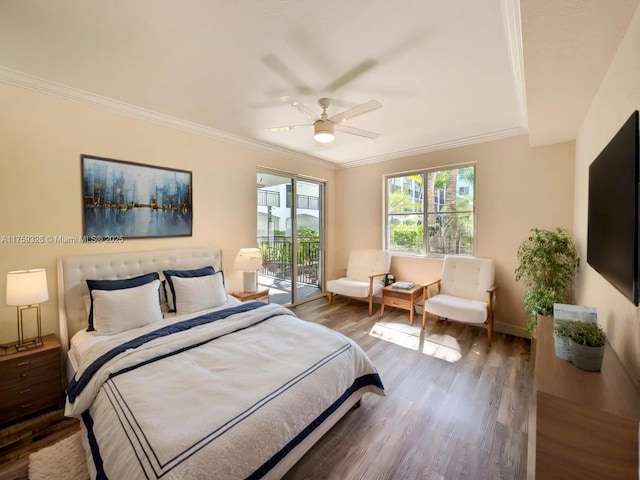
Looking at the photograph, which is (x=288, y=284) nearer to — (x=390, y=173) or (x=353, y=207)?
(x=353, y=207)

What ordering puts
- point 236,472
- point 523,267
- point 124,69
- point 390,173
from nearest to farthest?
point 236,472
point 124,69
point 523,267
point 390,173

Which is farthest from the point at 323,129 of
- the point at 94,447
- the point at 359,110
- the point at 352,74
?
the point at 94,447

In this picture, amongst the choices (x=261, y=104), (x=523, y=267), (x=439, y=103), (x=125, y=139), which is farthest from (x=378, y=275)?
(x=125, y=139)

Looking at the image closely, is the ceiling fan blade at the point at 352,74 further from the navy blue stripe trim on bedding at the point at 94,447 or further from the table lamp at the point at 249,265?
the navy blue stripe trim on bedding at the point at 94,447

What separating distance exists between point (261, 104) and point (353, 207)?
2.87 metres

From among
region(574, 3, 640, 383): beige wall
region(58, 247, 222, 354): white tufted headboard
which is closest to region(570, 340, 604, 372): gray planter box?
region(574, 3, 640, 383): beige wall

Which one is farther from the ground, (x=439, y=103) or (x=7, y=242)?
(x=439, y=103)

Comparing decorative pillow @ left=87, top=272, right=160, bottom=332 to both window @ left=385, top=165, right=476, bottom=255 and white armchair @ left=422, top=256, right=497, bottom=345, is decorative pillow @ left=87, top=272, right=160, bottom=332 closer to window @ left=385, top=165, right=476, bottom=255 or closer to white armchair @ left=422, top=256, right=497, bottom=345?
white armchair @ left=422, top=256, right=497, bottom=345

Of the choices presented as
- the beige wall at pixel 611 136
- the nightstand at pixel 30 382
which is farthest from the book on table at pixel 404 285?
the nightstand at pixel 30 382

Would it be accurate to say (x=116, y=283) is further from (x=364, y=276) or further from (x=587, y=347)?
(x=364, y=276)

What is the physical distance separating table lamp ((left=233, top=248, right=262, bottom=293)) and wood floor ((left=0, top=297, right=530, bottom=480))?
65.5 inches

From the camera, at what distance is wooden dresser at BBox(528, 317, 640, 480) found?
42.6 inches

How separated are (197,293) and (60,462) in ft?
4.63

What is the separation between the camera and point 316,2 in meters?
1.47
